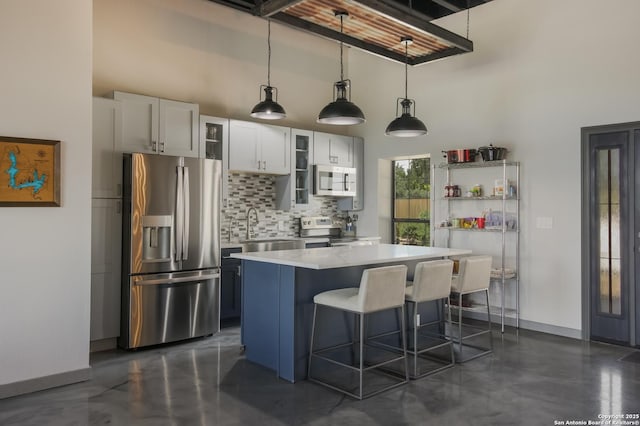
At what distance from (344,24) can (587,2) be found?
8.50ft

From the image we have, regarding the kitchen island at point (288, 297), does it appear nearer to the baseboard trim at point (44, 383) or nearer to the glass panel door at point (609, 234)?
the baseboard trim at point (44, 383)

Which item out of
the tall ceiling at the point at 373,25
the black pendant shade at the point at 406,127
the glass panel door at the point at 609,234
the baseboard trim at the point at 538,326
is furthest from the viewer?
the baseboard trim at the point at 538,326

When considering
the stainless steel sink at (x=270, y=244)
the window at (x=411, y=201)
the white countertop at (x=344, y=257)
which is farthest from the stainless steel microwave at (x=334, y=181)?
the white countertop at (x=344, y=257)

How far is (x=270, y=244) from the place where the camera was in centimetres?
592

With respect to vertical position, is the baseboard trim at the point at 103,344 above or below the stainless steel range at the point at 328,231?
below

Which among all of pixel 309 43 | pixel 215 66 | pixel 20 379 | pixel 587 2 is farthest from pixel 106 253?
pixel 587 2

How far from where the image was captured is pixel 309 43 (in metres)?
7.17

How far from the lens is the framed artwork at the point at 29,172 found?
3.43 metres

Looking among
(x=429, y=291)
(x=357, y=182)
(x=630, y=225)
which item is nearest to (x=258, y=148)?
(x=357, y=182)

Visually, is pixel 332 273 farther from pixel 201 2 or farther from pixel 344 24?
pixel 201 2

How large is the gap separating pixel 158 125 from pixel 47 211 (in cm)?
172

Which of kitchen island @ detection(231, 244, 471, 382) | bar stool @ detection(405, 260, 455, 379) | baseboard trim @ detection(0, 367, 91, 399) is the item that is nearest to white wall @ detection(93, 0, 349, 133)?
kitchen island @ detection(231, 244, 471, 382)

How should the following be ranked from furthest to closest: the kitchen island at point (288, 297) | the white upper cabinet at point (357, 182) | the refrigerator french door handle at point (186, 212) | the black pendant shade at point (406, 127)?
1. the white upper cabinet at point (357, 182)
2. the refrigerator french door handle at point (186, 212)
3. the black pendant shade at point (406, 127)
4. the kitchen island at point (288, 297)

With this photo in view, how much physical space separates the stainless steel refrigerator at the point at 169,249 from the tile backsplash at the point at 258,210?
3.19ft
